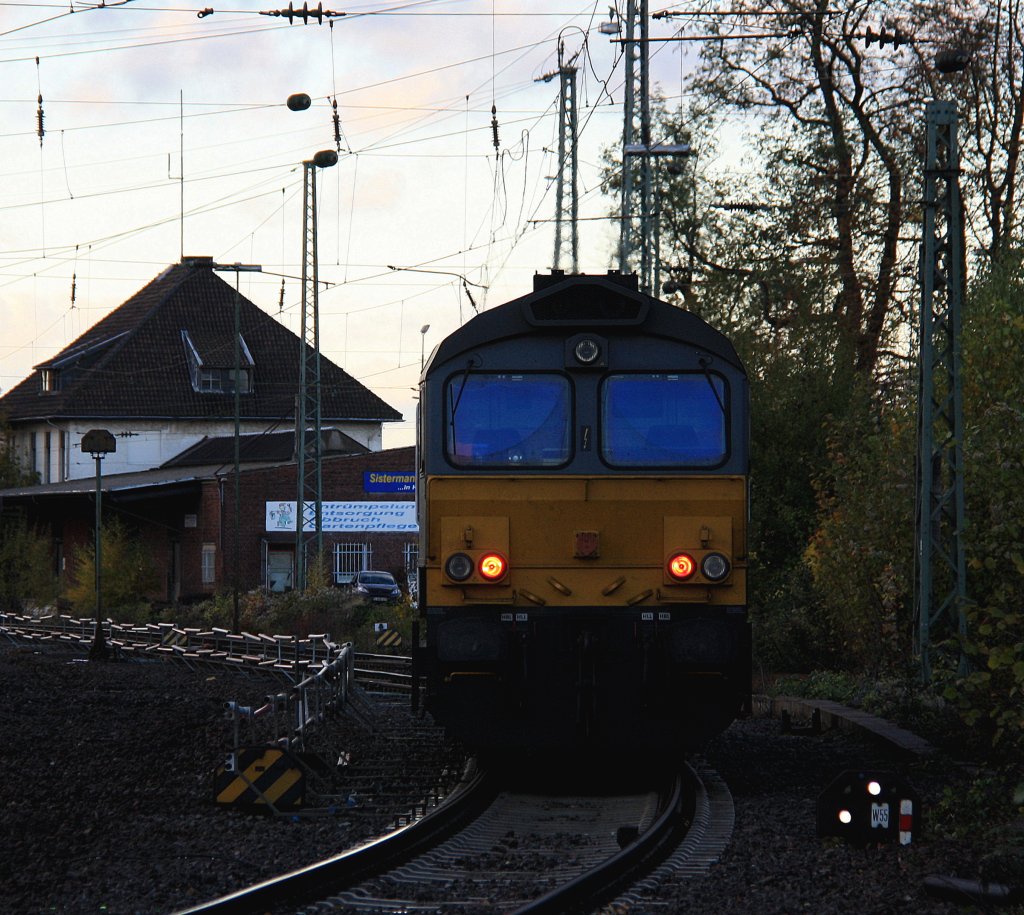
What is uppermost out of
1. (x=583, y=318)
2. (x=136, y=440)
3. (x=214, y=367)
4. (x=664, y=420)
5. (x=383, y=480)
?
(x=214, y=367)

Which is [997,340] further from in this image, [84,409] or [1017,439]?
[84,409]

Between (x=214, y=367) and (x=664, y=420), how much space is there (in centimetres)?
5375

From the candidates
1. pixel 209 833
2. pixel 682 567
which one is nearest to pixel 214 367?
pixel 682 567

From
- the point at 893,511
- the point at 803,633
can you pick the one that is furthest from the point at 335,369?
the point at 893,511

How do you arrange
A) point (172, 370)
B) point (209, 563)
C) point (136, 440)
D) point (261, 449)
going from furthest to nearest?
point (172, 370), point (136, 440), point (261, 449), point (209, 563)

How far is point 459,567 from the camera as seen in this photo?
36.6 feet

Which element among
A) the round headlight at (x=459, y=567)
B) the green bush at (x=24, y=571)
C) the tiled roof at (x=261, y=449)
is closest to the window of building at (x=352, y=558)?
the tiled roof at (x=261, y=449)

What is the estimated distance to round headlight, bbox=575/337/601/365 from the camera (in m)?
11.6

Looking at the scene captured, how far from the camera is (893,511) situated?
1780cm

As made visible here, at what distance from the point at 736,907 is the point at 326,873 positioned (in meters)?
2.28

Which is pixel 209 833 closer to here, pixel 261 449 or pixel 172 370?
pixel 261 449

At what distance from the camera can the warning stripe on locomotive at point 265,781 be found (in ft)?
36.0

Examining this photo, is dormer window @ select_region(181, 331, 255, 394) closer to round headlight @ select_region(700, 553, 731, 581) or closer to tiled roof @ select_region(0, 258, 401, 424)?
tiled roof @ select_region(0, 258, 401, 424)

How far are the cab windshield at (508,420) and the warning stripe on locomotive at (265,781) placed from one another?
8.68 ft
